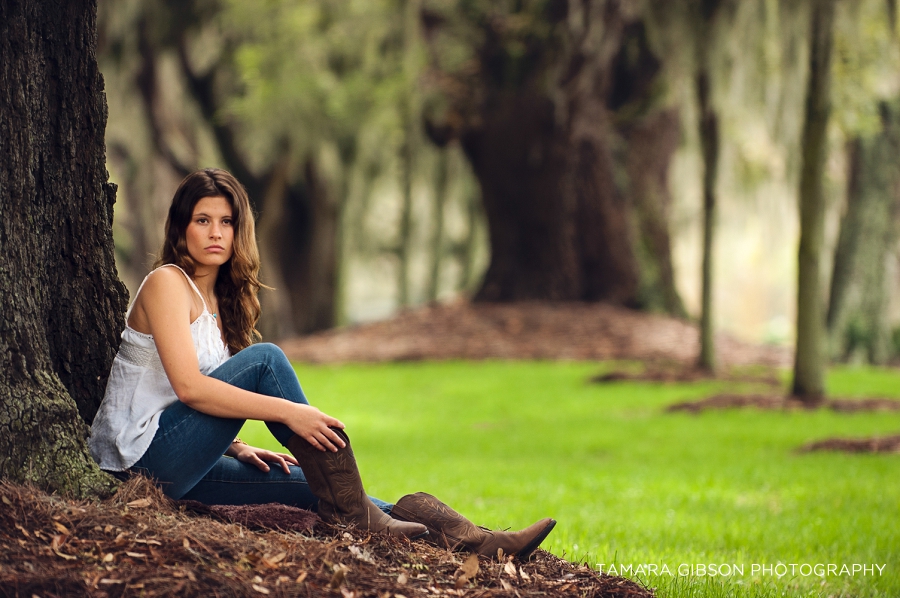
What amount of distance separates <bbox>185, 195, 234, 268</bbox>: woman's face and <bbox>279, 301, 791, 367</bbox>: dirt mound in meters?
10.9

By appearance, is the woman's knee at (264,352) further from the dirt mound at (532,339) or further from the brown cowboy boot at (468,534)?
the dirt mound at (532,339)

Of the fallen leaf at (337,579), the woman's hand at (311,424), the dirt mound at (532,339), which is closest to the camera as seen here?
the fallen leaf at (337,579)

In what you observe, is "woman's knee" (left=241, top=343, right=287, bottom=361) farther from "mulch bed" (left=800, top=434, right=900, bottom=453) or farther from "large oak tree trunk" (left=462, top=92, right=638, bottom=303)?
"large oak tree trunk" (left=462, top=92, right=638, bottom=303)

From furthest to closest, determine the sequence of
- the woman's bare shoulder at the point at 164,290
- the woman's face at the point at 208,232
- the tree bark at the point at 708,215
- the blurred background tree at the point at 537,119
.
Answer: the blurred background tree at the point at 537,119 → the tree bark at the point at 708,215 → the woman's face at the point at 208,232 → the woman's bare shoulder at the point at 164,290

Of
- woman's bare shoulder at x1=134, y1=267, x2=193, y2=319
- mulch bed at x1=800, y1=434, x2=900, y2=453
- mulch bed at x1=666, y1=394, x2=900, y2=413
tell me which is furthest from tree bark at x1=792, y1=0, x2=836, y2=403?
woman's bare shoulder at x1=134, y1=267, x2=193, y2=319

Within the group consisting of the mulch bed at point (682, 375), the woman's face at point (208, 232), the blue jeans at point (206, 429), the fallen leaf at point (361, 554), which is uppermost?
the woman's face at point (208, 232)

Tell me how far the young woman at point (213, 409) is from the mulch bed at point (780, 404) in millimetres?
7119

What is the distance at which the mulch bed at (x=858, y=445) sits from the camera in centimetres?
764

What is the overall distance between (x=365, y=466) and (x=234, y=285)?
3.88m

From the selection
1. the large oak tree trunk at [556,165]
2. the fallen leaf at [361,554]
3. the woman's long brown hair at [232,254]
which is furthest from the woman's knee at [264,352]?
the large oak tree trunk at [556,165]

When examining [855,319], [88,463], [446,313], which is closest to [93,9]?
[88,463]

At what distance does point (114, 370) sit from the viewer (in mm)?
3381

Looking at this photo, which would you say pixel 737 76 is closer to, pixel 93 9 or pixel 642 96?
pixel 642 96

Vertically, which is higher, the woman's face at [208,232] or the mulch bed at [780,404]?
the woman's face at [208,232]
